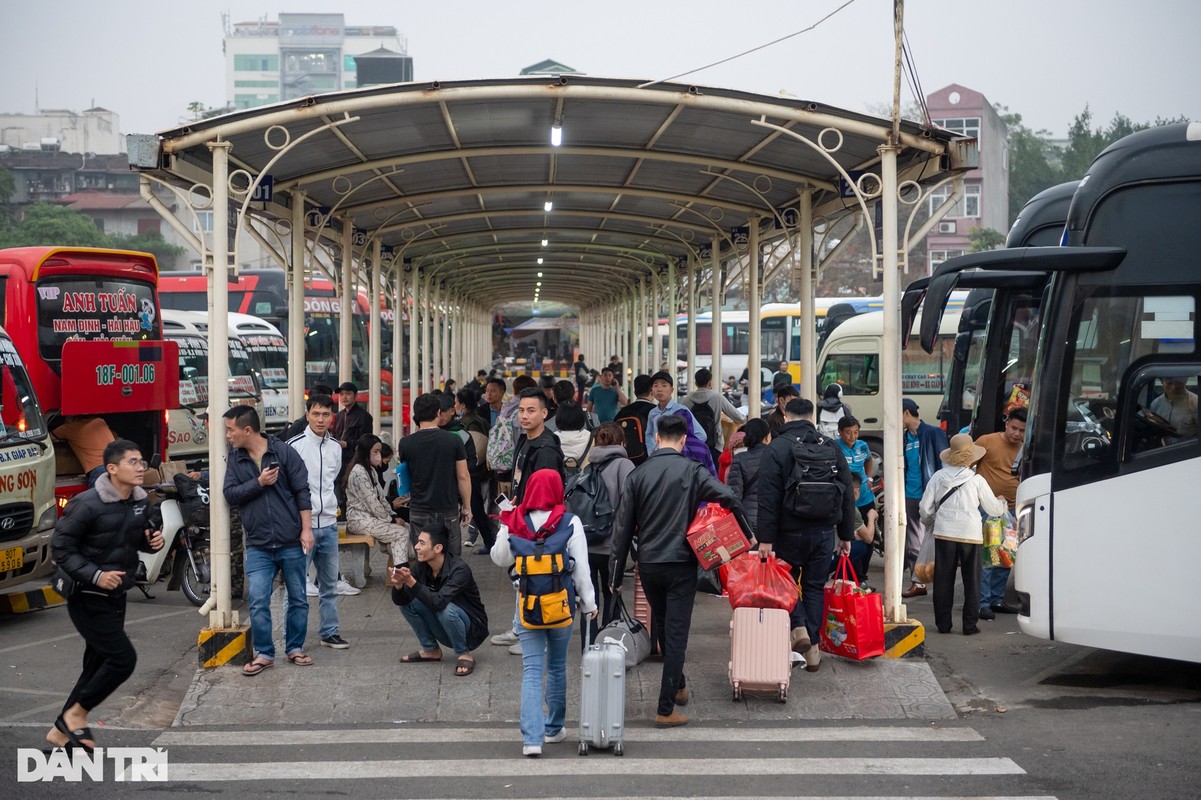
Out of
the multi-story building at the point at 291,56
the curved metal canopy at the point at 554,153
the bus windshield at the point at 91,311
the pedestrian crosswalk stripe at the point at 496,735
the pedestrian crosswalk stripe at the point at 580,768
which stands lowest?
the pedestrian crosswalk stripe at the point at 496,735

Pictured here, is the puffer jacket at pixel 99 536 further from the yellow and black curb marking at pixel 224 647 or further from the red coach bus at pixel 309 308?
the red coach bus at pixel 309 308

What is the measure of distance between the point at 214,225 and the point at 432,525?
2.65 m

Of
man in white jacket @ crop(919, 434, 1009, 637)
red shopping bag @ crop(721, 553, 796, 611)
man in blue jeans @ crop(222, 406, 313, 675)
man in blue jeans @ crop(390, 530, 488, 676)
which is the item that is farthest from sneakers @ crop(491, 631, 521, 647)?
man in white jacket @ crop(919, 434, 1009, 637)

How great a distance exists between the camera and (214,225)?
28.0 ft

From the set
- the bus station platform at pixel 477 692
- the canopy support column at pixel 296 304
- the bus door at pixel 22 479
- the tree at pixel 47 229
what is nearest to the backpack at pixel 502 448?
the bus station platform at pixel 477 692

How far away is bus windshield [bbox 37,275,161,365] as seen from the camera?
1402cm

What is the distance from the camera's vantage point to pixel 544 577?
6.34m

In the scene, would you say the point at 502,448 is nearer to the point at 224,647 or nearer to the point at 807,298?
the point at 224,647

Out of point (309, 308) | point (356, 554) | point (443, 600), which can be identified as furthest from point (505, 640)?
point (309, 308)

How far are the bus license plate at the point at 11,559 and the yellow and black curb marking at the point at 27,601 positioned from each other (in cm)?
100

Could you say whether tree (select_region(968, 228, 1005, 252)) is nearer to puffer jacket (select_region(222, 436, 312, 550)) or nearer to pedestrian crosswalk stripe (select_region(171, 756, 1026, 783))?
puffer jacket (select_region(222, 436, 312, 550))

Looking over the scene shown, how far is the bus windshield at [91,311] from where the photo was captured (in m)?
14.0

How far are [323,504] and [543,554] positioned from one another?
114 inches

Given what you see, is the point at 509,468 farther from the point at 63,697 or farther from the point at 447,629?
the point at 63,697
